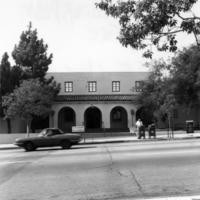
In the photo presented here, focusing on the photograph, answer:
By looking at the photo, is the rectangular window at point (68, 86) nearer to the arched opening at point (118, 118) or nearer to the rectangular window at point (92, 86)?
the rectangular window at point (92, 86)

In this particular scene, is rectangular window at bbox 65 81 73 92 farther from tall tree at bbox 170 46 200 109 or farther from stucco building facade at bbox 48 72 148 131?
tall tree at bbox 170 46 200 109

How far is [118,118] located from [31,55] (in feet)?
42.8

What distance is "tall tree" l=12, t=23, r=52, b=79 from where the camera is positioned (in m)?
43.8

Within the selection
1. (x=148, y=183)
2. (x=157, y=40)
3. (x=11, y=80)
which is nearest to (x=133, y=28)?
(x=157, y=40)

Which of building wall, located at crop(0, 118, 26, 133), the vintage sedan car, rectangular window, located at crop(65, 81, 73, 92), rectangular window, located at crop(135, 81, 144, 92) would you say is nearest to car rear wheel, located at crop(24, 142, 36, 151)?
the vintage sedan car

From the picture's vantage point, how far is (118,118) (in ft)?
164

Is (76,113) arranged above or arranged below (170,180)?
above

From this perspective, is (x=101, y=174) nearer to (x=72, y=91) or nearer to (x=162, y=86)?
(x=162, y=86)

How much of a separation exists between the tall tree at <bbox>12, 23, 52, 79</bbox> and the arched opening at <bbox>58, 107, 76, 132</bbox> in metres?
6.04

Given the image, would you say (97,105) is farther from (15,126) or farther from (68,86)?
(15,126)

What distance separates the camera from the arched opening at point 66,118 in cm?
4881

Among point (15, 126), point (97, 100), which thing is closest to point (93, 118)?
point (97, 100)

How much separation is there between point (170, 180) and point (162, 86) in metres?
33.0

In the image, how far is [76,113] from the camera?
46.9 m
